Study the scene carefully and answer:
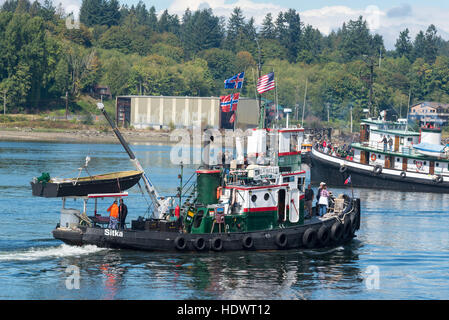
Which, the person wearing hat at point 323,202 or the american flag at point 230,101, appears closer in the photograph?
the american flag at point 230,101

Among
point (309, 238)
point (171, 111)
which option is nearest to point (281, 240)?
point (309, 238)

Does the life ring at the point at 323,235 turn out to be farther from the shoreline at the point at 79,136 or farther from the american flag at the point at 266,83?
the shoreline at the point at 79,136

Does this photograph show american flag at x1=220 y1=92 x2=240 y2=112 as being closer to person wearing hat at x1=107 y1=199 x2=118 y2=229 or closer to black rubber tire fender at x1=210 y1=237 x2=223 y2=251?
black rubber tire fender at x1=210 y1=237 x2=223 y2=251

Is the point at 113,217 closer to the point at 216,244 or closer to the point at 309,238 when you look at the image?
the point at 216,244

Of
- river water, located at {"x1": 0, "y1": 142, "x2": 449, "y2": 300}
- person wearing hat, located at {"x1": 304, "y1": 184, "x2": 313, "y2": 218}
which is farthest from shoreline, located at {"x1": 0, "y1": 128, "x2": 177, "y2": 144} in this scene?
person wearing hat, located at {"x1": 304, "y1": 184, "x2": 313, "y2": 218}

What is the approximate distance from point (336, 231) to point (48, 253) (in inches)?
529

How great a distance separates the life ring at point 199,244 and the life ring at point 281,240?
336 cm

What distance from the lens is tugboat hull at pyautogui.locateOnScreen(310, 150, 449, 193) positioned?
200 feet

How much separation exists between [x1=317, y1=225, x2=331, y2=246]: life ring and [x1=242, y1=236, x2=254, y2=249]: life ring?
3771 mm

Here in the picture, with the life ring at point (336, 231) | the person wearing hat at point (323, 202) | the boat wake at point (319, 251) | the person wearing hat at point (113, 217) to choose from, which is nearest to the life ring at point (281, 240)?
the boat wake at point (319, 251)

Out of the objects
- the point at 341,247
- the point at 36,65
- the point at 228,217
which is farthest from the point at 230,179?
the point at 36,65

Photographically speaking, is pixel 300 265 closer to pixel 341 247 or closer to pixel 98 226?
pixel 341 247

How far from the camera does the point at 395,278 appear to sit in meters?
30.1

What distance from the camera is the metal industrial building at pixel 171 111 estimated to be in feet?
433
